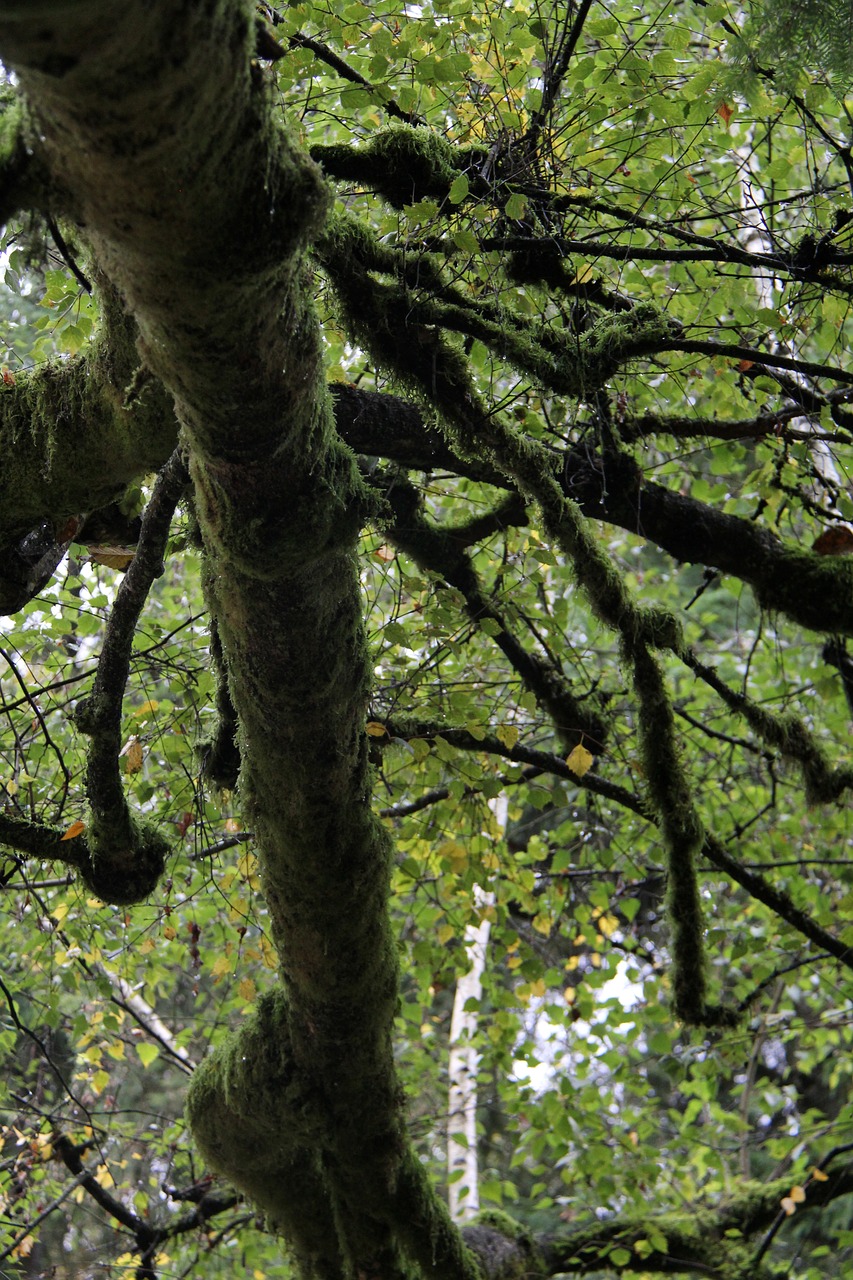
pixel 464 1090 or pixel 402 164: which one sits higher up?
pixel 402 164

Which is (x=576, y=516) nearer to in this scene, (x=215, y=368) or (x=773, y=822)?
(x=215, y=368)

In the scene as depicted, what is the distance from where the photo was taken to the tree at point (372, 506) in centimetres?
142

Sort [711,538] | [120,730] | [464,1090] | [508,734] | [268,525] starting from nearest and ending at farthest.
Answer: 1. [268,525]
2. [120,730]
3. [711,538]
4. [508,734]
5. [464,1090]

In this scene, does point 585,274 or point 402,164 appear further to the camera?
point 585,274

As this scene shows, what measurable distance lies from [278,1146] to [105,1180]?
10.3 feet

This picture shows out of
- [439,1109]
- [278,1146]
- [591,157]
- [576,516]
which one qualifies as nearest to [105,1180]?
[439,1109]

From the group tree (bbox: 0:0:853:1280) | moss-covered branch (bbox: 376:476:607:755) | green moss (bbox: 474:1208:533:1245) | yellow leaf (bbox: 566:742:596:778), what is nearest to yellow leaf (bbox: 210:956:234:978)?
tree (bbox: 0:0:853:1280)

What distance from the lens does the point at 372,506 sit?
206 cm

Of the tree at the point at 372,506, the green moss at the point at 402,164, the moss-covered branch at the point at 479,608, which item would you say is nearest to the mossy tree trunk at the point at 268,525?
the tree at the point at 372,506

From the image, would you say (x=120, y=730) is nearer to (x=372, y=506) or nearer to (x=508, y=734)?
(x=372, y=506)

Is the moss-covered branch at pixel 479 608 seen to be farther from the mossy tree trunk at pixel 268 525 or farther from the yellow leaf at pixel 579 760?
the mossy tree trunk at pixel 268 525

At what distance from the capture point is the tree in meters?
1.42

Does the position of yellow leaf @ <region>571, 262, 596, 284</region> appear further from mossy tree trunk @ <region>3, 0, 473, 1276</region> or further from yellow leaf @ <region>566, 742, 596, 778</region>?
yellow leaf @ <region>566, 742, 596, 778</region>

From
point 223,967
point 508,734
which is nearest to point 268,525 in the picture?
point 508,734
